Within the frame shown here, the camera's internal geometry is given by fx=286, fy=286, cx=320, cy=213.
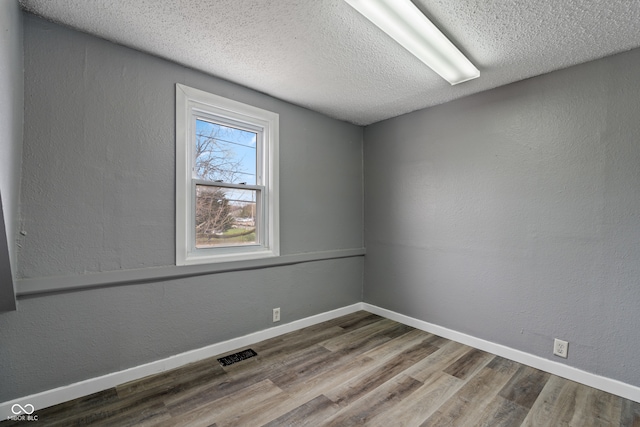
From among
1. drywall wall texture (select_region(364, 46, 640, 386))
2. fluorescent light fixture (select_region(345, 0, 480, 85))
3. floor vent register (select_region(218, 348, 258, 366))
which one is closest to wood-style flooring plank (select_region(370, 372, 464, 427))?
drywall wall texture (select_region(364, 46, 640, 386))

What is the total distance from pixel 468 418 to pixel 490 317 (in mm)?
1118

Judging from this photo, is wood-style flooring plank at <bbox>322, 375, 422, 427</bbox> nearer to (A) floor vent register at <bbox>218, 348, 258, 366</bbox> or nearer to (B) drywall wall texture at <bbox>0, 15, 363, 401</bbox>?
(A) floor vent register at <bbox>218, 348, 258, 366</bbox>

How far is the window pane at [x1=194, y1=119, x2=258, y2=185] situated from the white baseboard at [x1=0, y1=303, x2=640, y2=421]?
4.82 feet

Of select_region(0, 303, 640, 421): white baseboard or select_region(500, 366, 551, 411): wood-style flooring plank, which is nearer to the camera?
select_region(0, 303, 640, 421): white baseboard

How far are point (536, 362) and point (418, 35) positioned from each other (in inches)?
104

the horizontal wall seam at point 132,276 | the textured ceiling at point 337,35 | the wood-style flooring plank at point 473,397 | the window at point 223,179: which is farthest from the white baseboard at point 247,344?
the textured ceiling at point 337,35

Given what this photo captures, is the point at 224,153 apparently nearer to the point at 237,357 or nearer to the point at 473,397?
the point at 237,357

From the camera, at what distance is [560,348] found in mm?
2230

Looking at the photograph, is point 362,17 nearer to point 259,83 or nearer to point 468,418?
point 259,83

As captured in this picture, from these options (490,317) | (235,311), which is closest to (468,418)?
(490,317)

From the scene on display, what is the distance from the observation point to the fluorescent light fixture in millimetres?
1560

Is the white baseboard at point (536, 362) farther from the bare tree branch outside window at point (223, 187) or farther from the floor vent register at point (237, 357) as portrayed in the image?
the bare tree branch outside window at point (223, 187)

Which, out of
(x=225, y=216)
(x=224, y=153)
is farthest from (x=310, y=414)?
(x=224, y=153)

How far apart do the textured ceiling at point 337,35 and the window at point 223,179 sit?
331 millimetres
